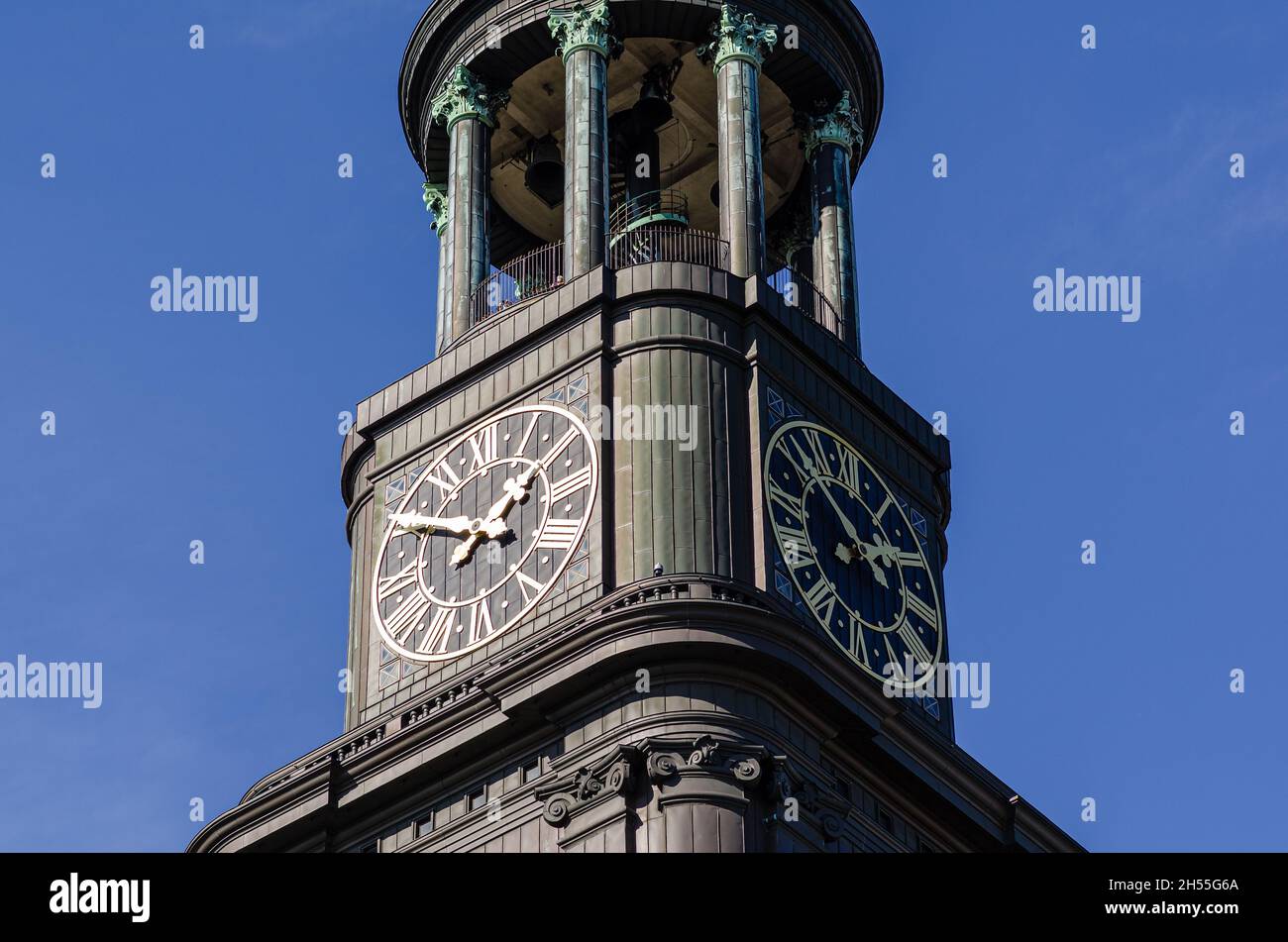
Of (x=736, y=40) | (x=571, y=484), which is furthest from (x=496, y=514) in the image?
(x=736, y=40)

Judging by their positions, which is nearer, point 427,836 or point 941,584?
point 427,836

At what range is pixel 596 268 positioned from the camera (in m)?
69.5

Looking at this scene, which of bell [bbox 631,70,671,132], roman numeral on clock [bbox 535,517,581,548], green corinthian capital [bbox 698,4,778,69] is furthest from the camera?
bell [bbox 631,70,671,132]

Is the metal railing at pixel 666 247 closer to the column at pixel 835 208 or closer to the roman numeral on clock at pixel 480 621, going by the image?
the column at pixel 835 208

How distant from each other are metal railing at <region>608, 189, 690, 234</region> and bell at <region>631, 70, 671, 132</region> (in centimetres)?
140

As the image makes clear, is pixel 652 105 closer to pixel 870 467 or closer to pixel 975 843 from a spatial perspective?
pixel 870 467

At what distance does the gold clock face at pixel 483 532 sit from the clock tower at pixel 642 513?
7cm

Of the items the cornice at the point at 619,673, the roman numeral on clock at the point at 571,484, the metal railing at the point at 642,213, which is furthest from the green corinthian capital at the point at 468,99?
the cornice at the point at 619,673

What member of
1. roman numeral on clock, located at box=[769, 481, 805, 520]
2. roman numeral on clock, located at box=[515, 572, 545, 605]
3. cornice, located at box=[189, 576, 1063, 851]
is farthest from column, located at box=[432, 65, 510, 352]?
cornice, located at box=[189, 576, 1063, 851]

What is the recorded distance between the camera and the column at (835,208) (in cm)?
7494

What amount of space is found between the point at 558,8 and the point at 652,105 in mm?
3412

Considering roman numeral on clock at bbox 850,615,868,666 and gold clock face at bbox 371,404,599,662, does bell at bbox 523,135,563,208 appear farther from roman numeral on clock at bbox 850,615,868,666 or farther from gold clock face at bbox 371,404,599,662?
roman numeral on clock at bbox 850,615,868,666

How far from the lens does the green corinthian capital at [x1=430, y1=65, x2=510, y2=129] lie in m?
76.5
